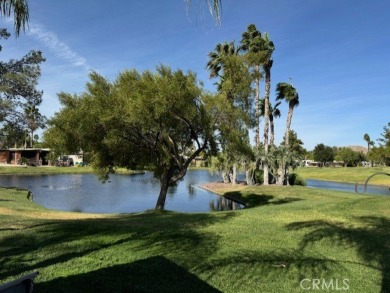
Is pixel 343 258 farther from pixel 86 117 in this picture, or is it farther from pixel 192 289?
pixel 86 117

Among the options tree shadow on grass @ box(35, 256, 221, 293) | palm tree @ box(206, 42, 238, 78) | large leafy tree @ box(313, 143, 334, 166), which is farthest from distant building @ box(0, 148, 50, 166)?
tree shadow on grass @ box(35, 256, 221, 293)

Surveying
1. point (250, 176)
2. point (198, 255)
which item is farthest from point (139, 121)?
point (250, 176)

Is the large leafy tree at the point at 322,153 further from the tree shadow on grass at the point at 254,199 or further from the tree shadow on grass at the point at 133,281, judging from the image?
the tree shadow on grass at the point at 133,281

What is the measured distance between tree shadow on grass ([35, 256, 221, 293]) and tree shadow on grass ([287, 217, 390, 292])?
3.34 m

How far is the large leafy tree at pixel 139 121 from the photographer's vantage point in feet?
61.9

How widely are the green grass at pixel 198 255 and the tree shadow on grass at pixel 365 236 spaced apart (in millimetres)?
24

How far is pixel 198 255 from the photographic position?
8.22 m

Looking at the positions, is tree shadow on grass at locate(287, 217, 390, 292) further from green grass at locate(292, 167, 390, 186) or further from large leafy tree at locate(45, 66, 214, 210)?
green grass at locate(292, 167, 390, 186)

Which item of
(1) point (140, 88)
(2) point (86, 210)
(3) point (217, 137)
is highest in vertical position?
(1) point (140, 88)

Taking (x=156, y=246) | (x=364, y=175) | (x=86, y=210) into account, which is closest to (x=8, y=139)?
(x=86, y=210)

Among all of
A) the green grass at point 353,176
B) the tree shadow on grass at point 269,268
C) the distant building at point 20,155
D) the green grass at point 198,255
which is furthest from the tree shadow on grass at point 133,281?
the distant building at point 20,155

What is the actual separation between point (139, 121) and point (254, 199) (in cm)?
1649

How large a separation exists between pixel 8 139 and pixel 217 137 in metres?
17.3

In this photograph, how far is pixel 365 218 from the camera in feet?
46.3
